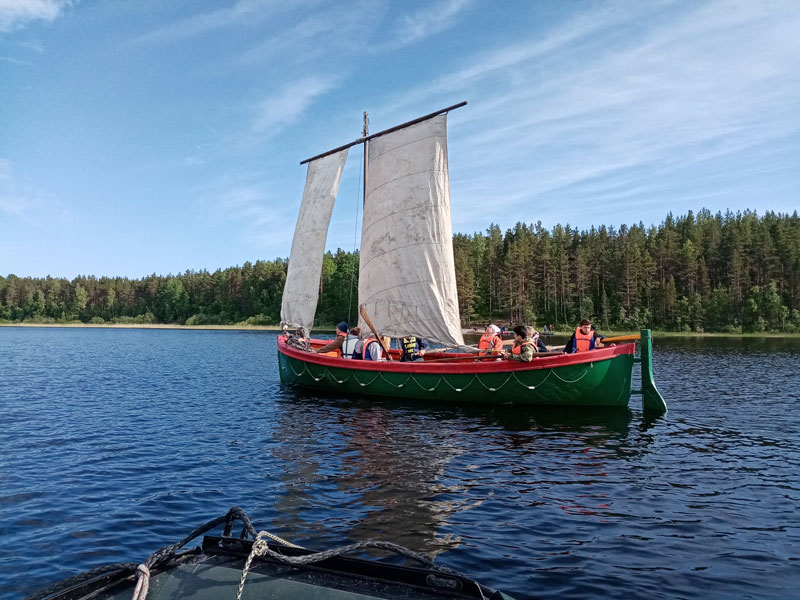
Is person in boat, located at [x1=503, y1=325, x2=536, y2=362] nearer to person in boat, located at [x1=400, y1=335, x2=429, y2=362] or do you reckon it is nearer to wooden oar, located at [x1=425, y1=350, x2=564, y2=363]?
wooden oar, located at [x1=425, y1=350, x2=564, y2=363]

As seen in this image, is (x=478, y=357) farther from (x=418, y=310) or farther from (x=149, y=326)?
(x=149, y=326)

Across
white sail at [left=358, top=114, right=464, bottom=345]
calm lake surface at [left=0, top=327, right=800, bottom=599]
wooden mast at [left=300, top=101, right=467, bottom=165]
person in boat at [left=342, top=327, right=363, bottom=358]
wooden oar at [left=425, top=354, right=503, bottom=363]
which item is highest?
A: wooden mast at [left=300, top=101, right=467, bottom=165]

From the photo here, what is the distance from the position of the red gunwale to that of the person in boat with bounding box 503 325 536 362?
0.22m

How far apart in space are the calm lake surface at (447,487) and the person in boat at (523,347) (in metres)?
2.19

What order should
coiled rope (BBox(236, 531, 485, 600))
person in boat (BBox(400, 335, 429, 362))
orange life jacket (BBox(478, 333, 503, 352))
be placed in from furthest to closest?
A: 1. person in boat (BBox(400, 335, 429, 362))
2. orange life jacket (BBox(478, 333, 503, 352))
3. coiled rope (BBox(236, 531, 485, 600))

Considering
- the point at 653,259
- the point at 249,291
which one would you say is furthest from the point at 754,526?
the point at 249,291

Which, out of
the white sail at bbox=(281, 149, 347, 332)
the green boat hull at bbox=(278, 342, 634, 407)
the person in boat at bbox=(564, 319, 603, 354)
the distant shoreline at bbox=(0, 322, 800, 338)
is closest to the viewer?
the green boat hull at bbox=(278, 342, 634, 407)

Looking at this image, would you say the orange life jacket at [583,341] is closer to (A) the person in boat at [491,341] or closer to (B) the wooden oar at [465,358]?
(B) the wooden oar at [465,358]

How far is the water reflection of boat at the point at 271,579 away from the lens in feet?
14.1

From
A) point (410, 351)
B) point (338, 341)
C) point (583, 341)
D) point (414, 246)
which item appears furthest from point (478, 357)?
point (338, 341)

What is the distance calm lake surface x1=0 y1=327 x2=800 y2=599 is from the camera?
841 centimetres

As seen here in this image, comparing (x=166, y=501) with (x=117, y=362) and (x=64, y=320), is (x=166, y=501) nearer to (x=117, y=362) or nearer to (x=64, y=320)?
(x=117, y=362)

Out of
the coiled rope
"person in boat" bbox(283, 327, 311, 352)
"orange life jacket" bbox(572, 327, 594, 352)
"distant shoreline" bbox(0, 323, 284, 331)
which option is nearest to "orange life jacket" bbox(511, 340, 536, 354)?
"orange life jacket" bbox(572, 327, 594, 352)

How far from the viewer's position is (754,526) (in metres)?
9.88
